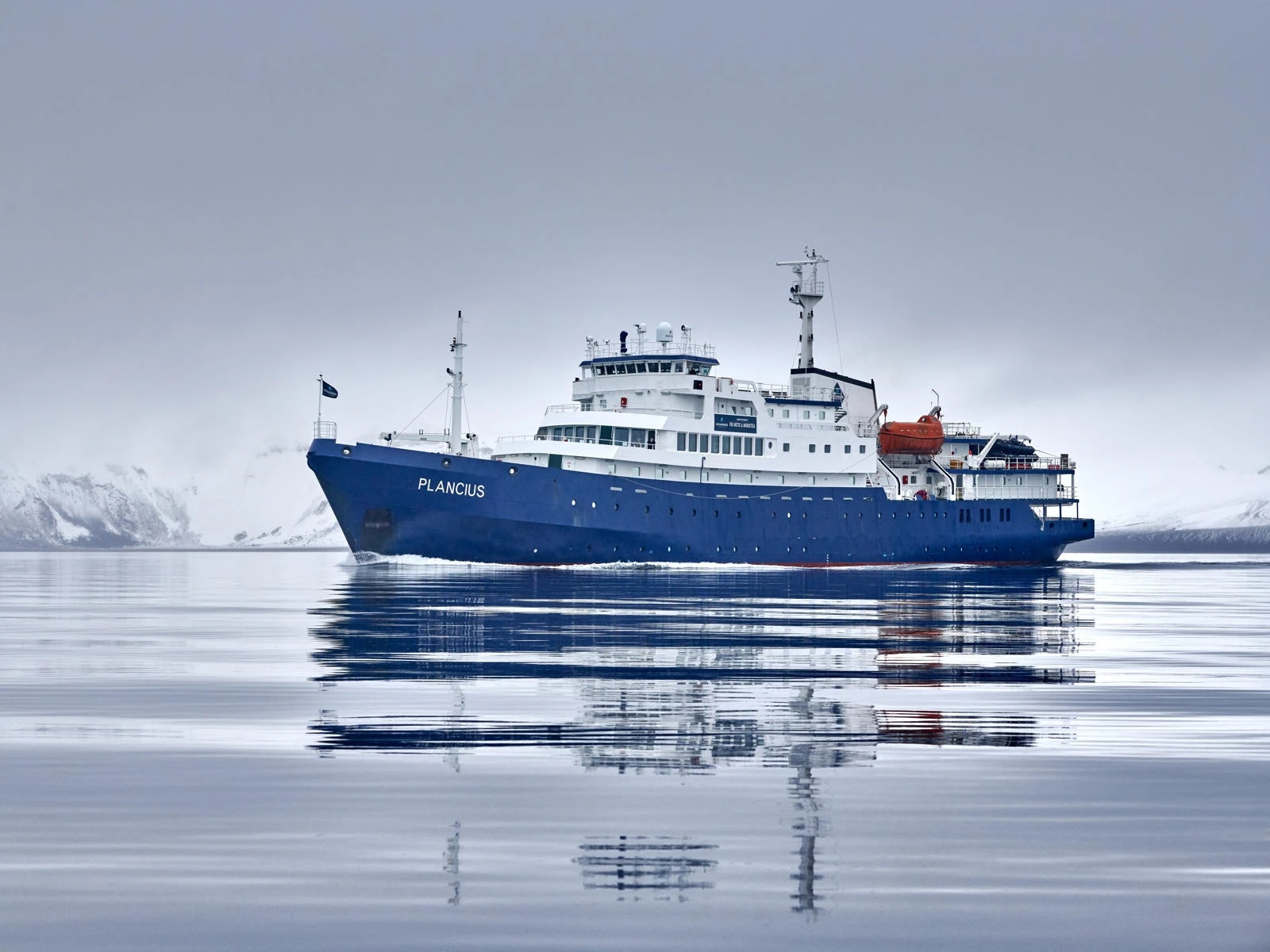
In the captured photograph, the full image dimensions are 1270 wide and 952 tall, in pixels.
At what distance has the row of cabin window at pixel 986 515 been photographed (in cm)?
7175

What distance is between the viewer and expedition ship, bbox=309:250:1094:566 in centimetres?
5481

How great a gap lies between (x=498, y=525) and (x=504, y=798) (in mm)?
46186

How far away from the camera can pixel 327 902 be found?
682 cm

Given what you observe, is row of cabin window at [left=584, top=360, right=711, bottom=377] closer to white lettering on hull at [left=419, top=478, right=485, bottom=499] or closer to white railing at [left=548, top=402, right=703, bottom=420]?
white railing at [left=548, top=402, right=703, bottom=420]

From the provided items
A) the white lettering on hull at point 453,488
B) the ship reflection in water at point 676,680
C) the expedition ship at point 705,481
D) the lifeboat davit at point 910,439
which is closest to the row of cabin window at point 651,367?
the expedition ship at point 705,481

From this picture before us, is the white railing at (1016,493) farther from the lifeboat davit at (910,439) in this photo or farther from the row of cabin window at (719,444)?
the row of cabin window at (719,444)

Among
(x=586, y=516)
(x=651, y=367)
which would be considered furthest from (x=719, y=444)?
(x=586, y=516)

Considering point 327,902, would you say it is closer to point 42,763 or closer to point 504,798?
point 504,798

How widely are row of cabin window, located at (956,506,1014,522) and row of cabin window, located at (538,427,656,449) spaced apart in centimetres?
2012

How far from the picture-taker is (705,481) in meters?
62.6

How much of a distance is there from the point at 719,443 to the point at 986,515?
18211 mm

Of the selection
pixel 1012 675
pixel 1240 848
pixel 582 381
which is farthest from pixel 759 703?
pixel 582 381

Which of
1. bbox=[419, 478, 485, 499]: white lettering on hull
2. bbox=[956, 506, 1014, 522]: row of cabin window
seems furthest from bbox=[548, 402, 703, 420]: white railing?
bbox=[956, 506, 1014, 522]: row of cabin window

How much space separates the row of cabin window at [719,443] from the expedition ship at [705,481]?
9 cm
